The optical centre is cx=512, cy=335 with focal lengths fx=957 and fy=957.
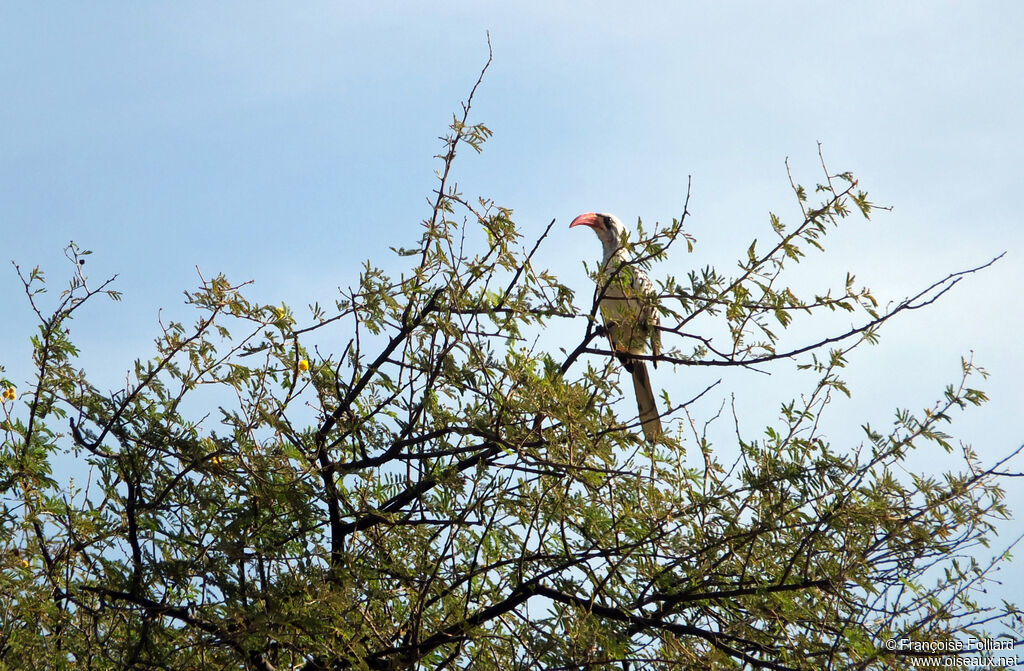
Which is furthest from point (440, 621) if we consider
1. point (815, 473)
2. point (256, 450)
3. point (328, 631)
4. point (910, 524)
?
point (910, 524)

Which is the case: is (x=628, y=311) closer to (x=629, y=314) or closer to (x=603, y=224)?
(x=629, y=314)

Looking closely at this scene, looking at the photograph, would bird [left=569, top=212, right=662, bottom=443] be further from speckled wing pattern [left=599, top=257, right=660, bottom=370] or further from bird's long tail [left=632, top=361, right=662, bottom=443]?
bird's long tail [left=632, top=361, right=662, bottom=443]

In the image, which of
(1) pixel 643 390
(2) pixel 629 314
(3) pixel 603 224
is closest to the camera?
(2) pixel 629 314

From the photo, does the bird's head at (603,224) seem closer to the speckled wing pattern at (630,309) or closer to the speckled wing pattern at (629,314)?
the speckled wing pattern at (629,314)

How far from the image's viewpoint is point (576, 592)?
3.45 meters

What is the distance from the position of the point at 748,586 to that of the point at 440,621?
115 cm

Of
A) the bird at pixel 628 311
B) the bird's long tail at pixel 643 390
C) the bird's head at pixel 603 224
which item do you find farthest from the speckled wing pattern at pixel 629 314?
the bird's head at pixel 603 224

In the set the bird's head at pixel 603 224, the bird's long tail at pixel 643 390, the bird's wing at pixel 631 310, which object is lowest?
the bird's wing at pixel 631 310

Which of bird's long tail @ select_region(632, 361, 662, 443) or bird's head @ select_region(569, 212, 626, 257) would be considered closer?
bird's long tail @ select_region(632, 361, 662, 443)

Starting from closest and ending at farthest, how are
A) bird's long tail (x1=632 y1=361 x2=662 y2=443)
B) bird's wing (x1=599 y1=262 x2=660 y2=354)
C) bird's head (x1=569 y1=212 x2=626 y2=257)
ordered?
bird's wing (x1=599 y1=262 x2=660 y2=354) → bird's long tail (x1=632 y1=361 x2=662 y2=443) → bird's head (x1=569 y1=212 x2=626 y2=257)

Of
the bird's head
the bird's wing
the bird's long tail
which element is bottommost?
the bird's wing

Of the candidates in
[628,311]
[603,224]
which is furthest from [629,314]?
[603,224]

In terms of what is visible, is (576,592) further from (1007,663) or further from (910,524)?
(1007,663)

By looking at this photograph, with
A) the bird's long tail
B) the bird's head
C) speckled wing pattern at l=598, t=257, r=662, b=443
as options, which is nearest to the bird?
speckled wing pattern at l=598, t=257, r=662, b=443
